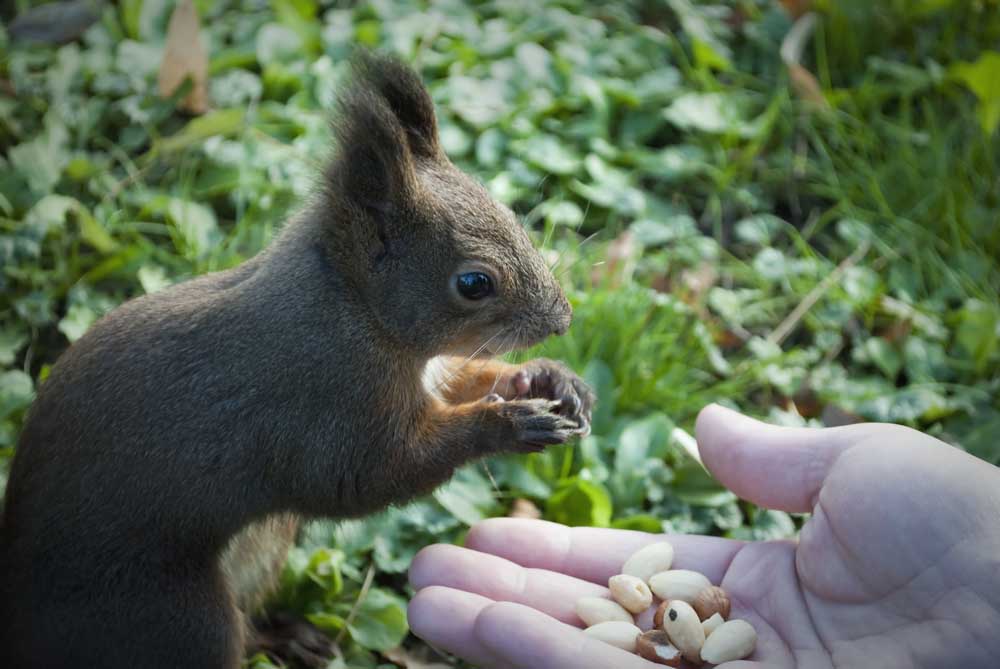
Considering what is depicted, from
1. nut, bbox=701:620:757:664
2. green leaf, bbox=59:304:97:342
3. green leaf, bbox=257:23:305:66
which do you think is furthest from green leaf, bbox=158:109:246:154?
nut, bbox=701:620:757:664

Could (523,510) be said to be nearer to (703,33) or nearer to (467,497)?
(467,497)

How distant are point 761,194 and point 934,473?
185 cm

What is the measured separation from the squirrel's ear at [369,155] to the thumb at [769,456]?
0.79m

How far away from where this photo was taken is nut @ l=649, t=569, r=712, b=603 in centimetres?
203

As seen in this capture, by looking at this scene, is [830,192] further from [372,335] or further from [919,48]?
[372,335]

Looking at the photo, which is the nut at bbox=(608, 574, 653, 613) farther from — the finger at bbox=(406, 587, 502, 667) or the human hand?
the finger at bbox=(406, 587, 502, 667)

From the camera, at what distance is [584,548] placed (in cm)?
218

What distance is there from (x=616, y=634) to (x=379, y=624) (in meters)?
0.61

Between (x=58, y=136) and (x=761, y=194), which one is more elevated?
(x=58, y=136)

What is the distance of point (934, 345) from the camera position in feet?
9.80

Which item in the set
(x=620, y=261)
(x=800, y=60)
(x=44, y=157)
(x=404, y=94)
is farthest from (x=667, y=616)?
(x=800, y=60)

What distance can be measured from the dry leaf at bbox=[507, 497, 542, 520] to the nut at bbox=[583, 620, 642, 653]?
573mm

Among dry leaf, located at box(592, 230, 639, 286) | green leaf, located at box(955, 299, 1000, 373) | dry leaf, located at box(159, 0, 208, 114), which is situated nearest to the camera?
green leaf, located at box(955, 299, 1000, 373)

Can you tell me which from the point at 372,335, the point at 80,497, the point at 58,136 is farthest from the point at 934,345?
the point at 58,136
